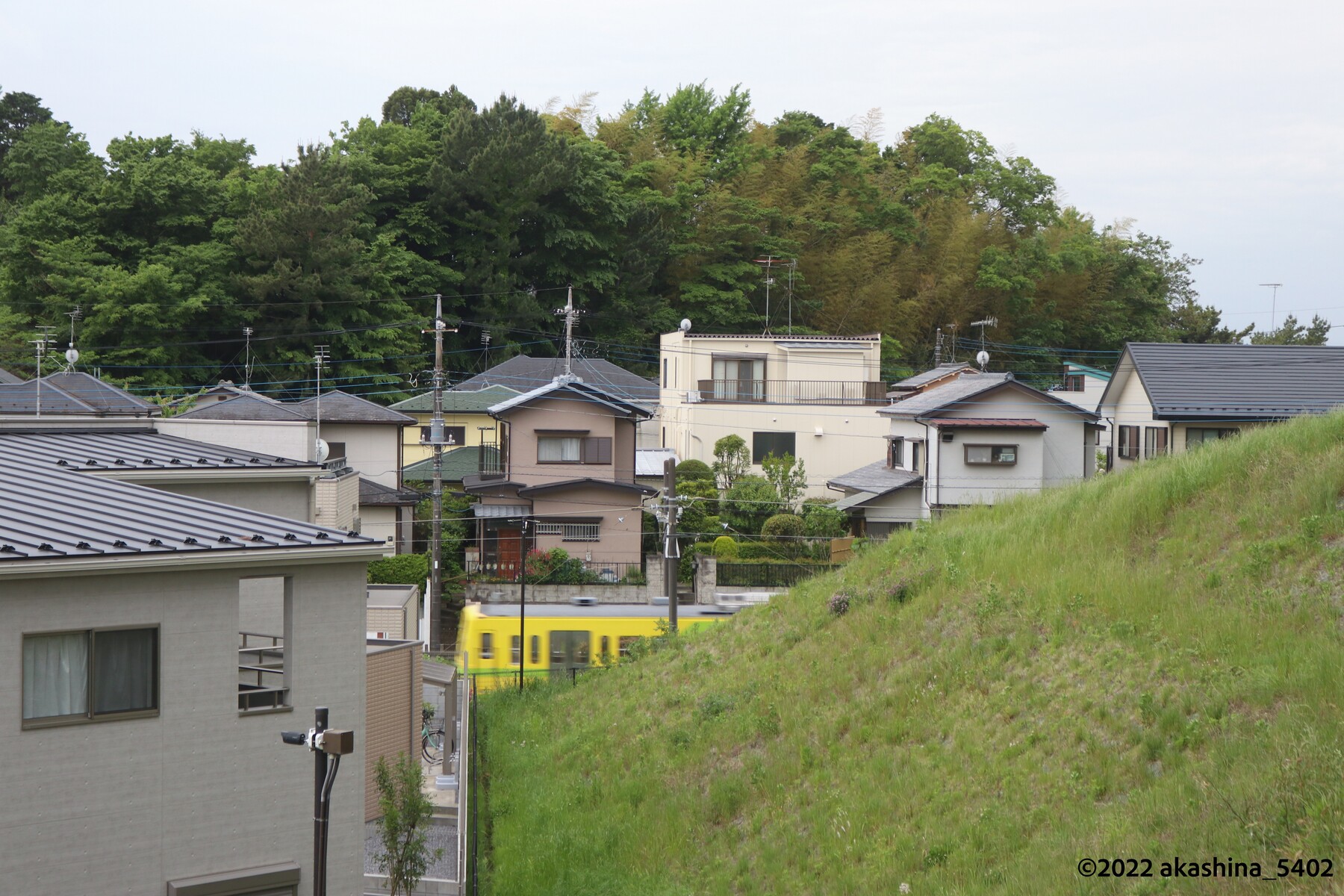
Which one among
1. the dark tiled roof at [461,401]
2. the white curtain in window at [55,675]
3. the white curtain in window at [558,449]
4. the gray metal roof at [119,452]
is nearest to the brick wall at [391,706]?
the gray metal roof at [119,452]

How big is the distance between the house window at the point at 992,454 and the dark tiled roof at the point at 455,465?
43.7 feet

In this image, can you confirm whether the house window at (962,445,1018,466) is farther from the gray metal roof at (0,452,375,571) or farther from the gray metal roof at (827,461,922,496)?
the gray metal roof at (0,452,375,571)

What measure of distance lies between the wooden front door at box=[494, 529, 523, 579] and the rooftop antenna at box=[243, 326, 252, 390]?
48.1ft

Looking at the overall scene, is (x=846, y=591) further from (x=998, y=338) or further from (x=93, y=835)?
(x=998, y=338)

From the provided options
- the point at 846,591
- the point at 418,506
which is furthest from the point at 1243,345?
the point at 418,506

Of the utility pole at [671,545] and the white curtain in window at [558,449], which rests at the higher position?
the white curtain in window at [558,449]

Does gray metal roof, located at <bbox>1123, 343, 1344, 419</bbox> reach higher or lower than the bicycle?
higher

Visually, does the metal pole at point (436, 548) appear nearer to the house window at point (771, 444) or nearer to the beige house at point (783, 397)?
the beige house at point (783, 397)

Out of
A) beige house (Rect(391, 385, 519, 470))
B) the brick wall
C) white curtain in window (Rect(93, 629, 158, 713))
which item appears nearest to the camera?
white curtain in window (Rect(93, 629, 158, 713))

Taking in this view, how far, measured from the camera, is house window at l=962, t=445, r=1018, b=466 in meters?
26.4

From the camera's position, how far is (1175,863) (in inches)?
266

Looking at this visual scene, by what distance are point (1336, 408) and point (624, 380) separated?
30711mm

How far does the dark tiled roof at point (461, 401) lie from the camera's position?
35.3 metres

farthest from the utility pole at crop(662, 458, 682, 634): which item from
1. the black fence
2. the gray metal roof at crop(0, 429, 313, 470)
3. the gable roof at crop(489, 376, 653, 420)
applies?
the gray metal roof at crop(0, 429, 313, 470)
